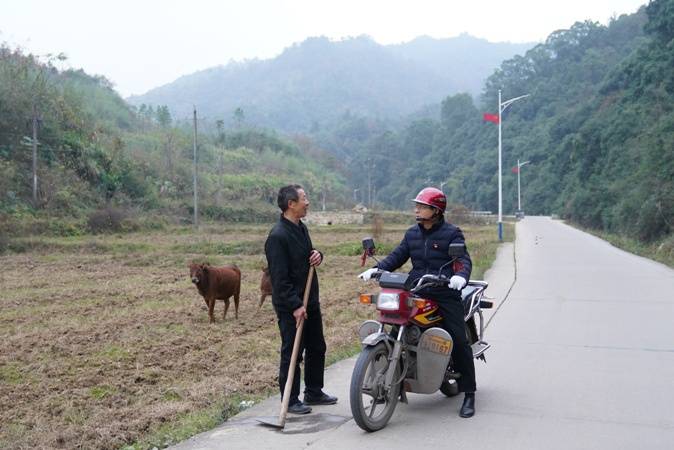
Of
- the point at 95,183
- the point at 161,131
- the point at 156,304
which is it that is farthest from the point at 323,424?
the point at 161,131

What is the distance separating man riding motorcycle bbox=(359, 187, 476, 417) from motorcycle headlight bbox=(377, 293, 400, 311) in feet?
1.21

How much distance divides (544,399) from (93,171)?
4545 centimetres

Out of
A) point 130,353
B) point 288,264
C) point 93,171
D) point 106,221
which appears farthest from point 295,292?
point 93,171

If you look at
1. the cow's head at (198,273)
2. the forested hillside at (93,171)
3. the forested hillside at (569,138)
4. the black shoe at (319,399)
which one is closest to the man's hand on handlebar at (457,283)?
the black shoe at (319,399)

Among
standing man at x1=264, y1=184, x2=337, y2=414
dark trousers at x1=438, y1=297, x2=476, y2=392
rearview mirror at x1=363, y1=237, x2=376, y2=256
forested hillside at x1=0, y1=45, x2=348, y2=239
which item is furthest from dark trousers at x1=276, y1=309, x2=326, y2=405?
forested hillside at x1=0, y1=45, x2=348, y2=239

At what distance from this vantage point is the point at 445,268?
5.71m

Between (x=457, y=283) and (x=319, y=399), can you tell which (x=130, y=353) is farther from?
(x=457, y=283)

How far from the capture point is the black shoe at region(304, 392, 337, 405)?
5805 mm

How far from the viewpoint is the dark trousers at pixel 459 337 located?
5.58 meters

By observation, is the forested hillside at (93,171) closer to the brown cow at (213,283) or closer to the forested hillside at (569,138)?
the brown cow at (213,283)

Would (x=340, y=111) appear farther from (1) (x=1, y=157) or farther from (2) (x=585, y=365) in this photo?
(2) (x=585, y=365)

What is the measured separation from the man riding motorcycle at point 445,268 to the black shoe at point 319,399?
106 centimetres

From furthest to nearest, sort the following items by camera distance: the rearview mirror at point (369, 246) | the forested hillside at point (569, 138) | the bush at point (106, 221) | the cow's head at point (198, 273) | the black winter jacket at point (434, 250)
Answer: the bush at point (106, 221), the forested hillside at point (569, 138), the cow's head at point (198, 273), the rearview mirror at point (369, 246), the black winter jacket at point (434, 250)

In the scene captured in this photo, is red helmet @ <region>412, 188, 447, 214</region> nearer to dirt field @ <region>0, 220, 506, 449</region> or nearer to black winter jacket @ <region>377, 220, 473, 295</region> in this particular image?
black winter jacket @ <region>377, 220, 473, 295</region>
